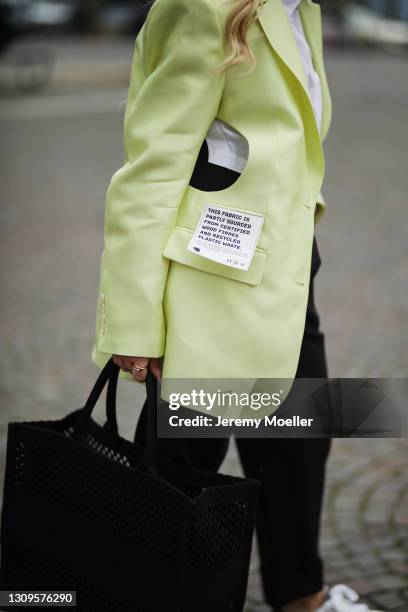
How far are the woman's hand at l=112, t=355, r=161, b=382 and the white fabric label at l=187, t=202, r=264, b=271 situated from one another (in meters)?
0.27

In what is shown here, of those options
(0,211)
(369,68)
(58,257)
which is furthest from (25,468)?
(369,68)

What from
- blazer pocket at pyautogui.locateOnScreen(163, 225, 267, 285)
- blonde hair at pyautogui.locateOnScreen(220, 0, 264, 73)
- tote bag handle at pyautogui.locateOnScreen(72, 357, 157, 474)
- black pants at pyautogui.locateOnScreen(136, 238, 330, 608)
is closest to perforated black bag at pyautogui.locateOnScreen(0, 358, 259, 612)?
tote bag handle at pyautogui.locateOnScreen(72, 357, 157, 474)

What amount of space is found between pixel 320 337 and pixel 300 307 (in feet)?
1.51

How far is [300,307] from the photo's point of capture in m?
2.41

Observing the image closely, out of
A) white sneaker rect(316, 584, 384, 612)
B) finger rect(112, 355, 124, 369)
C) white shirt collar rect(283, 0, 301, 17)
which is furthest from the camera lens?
white sneaker rect(316, 584, 384, 612)

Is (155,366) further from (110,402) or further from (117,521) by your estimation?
(117,521)

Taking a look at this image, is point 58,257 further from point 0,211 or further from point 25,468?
point 25,468

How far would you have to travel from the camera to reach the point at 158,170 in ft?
7.65

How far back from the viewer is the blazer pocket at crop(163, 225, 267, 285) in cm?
232

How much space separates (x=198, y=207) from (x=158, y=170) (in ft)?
0.39

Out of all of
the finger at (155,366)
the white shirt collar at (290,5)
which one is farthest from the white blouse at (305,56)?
the finger at (155,366)

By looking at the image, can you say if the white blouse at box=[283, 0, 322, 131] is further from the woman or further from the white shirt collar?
the woman

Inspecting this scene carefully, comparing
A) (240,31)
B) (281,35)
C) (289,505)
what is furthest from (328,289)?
(240,31)

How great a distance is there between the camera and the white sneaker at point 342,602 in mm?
2843
